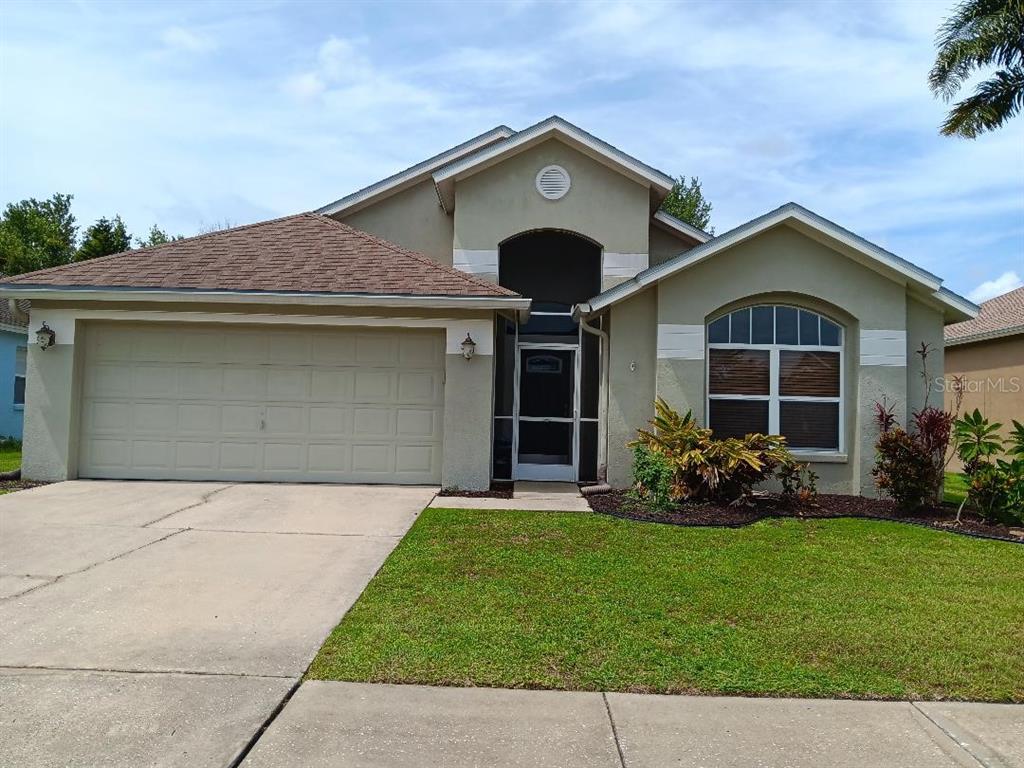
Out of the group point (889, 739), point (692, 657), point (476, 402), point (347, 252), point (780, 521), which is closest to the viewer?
point (889, 739)

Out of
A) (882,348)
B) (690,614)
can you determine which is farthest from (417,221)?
(690,614)

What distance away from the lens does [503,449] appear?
13844 millimetres

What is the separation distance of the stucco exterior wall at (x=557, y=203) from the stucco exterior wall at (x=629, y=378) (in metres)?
1.57

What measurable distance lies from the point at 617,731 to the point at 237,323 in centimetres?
968

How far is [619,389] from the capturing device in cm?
1215

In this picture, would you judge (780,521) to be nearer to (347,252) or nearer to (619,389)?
(619,389)

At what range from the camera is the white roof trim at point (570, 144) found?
42.3ft

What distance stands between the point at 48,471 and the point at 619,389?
9055 millimetres

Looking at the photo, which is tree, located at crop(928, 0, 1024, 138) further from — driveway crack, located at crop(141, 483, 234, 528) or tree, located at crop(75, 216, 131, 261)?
tree, located at crop(75, 216, 131, 261)

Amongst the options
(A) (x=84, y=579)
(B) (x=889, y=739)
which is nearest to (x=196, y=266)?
(A) (x=84, y=579)

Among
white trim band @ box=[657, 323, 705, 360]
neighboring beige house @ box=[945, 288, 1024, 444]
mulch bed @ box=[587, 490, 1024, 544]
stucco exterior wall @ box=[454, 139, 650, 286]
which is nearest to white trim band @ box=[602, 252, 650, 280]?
stucco exterior wall @ box=[454, 139, 650, 286]

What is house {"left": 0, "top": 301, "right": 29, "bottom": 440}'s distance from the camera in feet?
65.5

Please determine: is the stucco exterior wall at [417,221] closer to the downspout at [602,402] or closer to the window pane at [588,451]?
the downspout at [602,402]

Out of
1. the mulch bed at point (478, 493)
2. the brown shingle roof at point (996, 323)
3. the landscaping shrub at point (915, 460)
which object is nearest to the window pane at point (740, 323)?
the landscaping shrub at point (915, 460)
